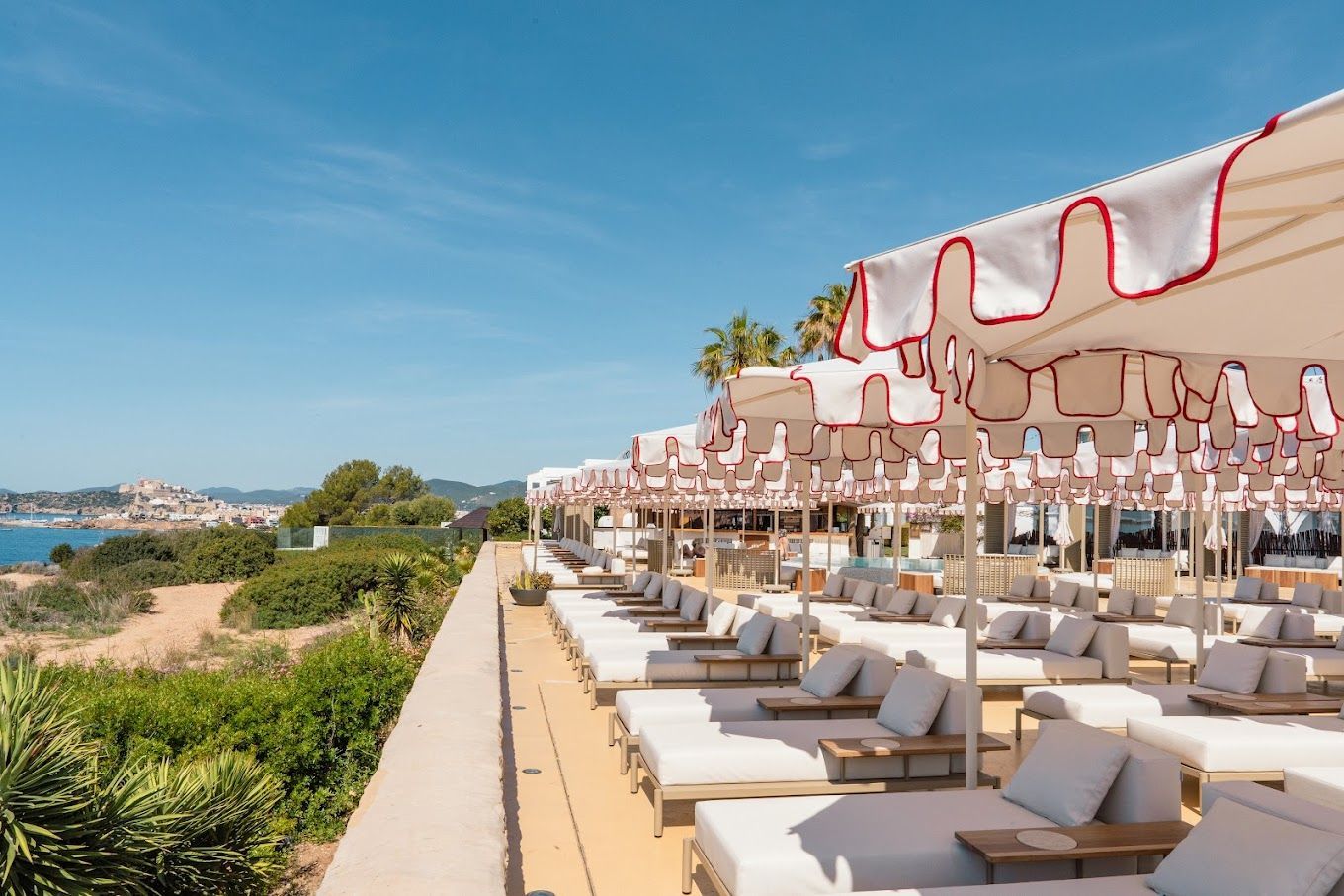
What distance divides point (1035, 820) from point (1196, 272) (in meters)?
3.15

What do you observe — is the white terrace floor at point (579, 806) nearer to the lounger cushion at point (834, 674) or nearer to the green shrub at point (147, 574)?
the lounger cushion at point (834, 674)

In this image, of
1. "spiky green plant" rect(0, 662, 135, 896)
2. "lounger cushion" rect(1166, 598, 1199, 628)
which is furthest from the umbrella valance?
"lounger cushion" rect(1166, 598, 1199, 628)

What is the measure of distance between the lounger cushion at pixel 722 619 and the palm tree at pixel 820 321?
21415mm

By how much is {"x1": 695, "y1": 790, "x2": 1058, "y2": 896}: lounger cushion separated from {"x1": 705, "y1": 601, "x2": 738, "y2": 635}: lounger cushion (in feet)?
17.5

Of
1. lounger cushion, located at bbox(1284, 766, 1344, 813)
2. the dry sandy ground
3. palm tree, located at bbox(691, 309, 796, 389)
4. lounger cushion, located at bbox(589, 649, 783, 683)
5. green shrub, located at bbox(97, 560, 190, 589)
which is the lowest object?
the dry sandy ground

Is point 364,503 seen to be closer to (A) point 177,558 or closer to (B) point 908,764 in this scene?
(A) point 177,558

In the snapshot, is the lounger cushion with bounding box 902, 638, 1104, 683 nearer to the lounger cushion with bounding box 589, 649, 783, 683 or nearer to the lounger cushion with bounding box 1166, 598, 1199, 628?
the lounger cushion with bounding box 589, 649, 783, 683

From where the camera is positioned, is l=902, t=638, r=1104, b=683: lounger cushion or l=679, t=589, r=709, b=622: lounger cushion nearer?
l=902, t=638, r=1104, b=683: lounger cushion

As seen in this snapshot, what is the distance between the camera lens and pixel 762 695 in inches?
259

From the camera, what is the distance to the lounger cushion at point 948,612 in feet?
36.3

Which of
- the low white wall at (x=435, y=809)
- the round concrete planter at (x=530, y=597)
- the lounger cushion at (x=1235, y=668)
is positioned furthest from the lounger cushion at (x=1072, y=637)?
Result: the round concrete planter at (x=530, y=597)

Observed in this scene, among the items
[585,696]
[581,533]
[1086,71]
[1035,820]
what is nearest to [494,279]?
[581,533]

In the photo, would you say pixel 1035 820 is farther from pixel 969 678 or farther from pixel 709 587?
pixel 709 587

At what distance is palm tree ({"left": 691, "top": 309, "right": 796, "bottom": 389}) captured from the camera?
33.4m
